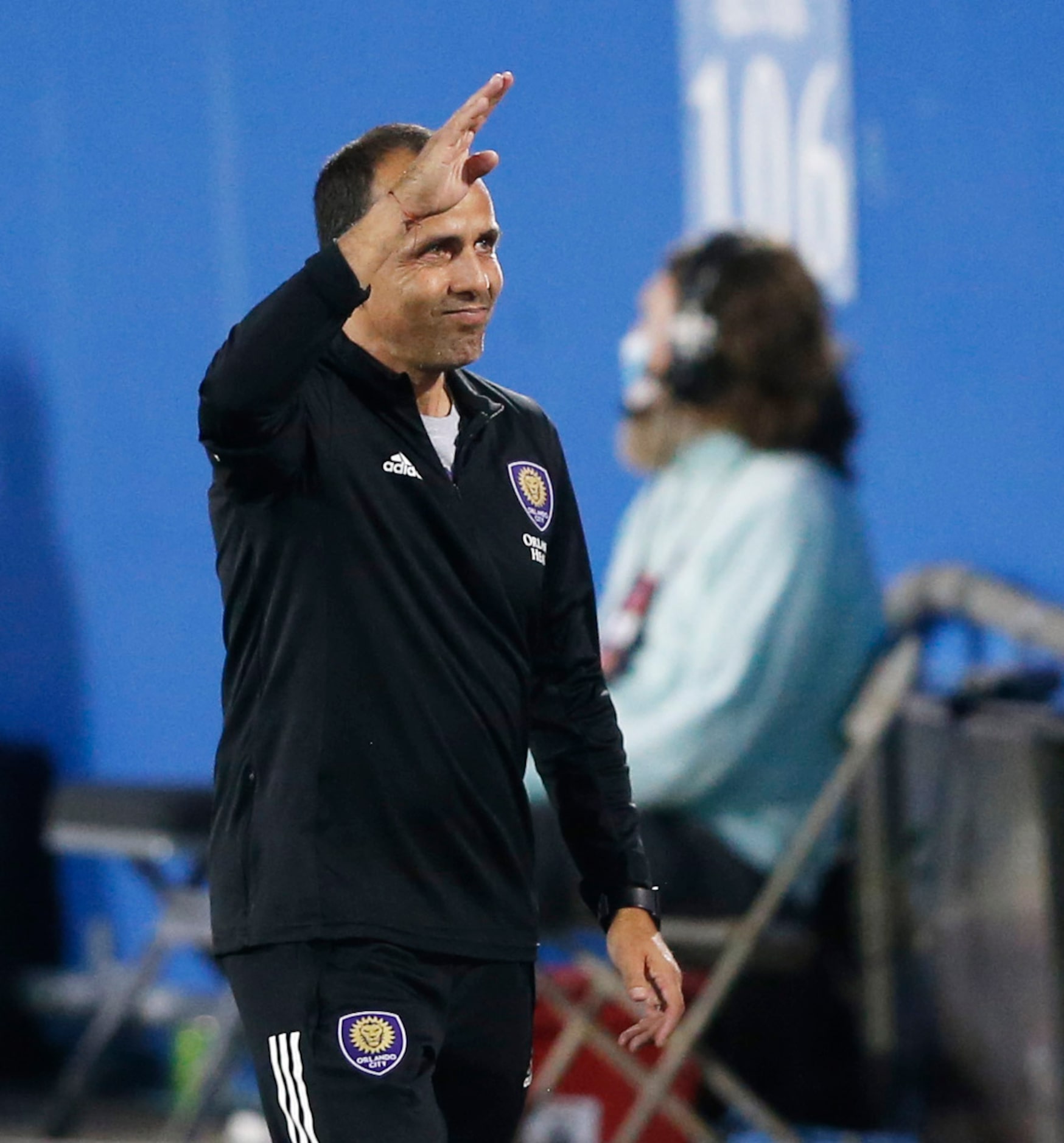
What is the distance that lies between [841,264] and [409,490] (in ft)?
9.06

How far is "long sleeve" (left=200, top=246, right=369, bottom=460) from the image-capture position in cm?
226

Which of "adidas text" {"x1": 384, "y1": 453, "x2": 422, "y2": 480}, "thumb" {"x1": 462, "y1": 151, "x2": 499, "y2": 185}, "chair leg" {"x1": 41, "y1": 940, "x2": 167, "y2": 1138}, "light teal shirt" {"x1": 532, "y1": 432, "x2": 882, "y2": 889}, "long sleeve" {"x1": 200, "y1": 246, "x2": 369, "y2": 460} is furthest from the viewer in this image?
"chair leg" {"x1": 41, "y1": 940, "x2": 167, "y2": 1138}

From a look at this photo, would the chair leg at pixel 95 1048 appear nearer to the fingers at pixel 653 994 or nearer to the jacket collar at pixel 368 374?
the fingers at pixel 653 994

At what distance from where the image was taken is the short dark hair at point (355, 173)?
2576 millimetres

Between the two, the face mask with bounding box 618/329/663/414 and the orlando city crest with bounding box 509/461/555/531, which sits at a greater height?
the orlando city crest with bounding box 509/461/555/531

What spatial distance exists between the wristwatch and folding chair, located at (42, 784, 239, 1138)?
2677 mm

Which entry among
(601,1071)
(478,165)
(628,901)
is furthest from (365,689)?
(601,1071)

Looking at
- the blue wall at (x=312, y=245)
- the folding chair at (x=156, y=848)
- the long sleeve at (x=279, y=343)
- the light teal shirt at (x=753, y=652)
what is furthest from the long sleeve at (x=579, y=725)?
the folding chair at (x=156, y=848)

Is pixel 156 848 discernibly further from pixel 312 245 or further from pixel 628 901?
pixel 628 901

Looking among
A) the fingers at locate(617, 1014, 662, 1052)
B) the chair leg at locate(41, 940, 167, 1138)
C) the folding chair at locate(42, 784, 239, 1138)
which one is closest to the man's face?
the fingers at locate(617, 1014, 662, 1052)

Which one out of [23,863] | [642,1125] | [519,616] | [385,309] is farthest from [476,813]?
[23,863]

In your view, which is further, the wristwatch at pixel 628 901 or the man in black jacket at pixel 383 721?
the wristwatch at pixel 628 901

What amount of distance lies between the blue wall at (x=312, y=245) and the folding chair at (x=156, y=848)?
91 centimetres

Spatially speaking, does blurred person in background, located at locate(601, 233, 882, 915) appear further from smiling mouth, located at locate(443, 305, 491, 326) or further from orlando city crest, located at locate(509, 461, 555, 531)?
smiling mouth, located at locate(443, 305, 491, 326)
